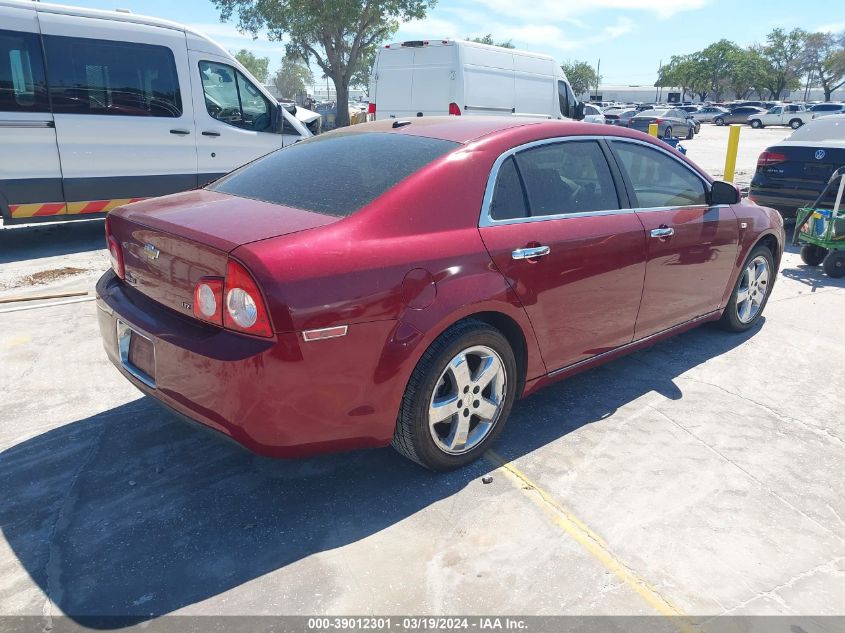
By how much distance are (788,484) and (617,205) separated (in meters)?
1.69

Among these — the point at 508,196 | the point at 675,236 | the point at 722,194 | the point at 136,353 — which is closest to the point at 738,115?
Result: the point at 722,194

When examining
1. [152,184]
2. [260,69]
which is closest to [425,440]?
[152,184]

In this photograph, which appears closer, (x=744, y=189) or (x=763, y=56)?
(x=744, y=189)

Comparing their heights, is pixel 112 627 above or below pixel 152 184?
below

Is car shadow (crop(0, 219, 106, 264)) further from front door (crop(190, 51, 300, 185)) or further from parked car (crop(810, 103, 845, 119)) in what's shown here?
parked car (crop(810, 103, 845, 119))

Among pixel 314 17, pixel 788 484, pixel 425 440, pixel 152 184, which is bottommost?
pixel 788 484

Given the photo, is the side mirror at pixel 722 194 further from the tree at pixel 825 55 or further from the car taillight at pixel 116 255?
the tree at pixel 825 55

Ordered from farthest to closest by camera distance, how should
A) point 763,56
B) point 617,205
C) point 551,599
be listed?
1. point 763,56
2. point 617,205
3. point 551,599

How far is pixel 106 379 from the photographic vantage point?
3990mm

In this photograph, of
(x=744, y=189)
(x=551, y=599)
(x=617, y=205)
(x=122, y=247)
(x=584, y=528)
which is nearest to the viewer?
(x=551, y=599)

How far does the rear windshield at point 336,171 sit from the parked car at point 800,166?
6513mm

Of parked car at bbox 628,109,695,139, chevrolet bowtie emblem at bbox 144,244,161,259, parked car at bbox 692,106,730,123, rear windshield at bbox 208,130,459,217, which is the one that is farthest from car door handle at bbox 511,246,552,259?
parked car at bbox 692,106,730,123

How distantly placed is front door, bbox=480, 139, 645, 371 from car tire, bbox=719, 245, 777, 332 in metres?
1.53

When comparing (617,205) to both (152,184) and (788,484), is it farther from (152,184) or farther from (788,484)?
(152,184)
